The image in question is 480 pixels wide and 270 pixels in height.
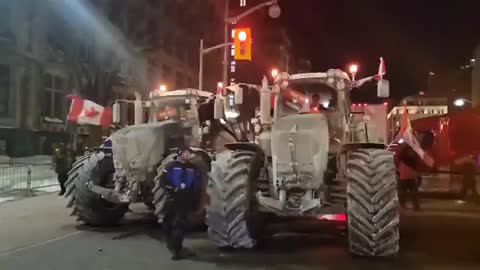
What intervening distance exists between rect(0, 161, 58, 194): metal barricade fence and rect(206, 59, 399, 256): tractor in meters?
11.8

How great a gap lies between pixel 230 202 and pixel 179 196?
80 centimetres

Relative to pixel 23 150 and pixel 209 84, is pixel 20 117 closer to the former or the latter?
pixel 23 150

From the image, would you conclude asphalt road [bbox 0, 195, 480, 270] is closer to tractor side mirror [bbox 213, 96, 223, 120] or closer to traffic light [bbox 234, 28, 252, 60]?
tractor side mirror [bbox 213, 96, 223, 120]

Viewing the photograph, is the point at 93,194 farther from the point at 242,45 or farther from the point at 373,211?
the point at 242,45

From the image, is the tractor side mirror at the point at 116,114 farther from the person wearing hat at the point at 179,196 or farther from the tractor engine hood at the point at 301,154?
the tractor engine hood at the point at 301,154

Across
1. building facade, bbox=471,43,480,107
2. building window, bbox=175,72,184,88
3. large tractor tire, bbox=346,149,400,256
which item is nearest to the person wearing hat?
large tractor tire, bbox=346,149,400,256

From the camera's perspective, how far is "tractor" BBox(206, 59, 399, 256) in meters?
10.0

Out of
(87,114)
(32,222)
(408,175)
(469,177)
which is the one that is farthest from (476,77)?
(32,222)

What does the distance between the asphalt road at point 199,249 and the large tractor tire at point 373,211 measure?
0.90ft

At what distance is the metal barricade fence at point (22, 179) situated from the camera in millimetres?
20859

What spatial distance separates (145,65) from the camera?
49.0 meters

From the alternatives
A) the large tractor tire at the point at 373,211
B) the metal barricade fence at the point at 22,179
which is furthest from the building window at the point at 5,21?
the large tractor tire at the point at 373,211

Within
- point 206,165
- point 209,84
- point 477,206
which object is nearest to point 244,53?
point 477,206

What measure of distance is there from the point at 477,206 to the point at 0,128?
74.4 feet
